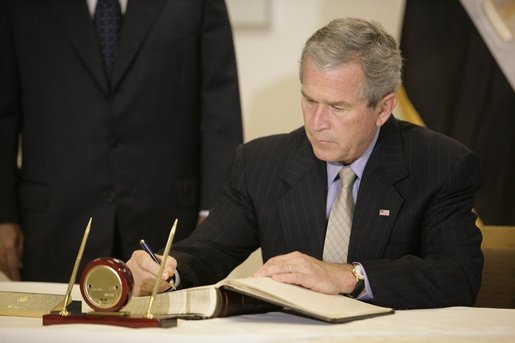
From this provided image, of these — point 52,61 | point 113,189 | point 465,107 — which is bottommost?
point 113,189

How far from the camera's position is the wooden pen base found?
6.95ft

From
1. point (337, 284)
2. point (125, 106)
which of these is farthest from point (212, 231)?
point (125, 106)

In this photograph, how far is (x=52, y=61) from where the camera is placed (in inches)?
153

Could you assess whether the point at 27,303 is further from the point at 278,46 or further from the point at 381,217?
the point at 278,46

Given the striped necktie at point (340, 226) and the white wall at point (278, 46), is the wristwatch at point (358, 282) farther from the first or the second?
the white wall at point (278, 46)

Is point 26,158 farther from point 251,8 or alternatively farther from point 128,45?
point 251,8

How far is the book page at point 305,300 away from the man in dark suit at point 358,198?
3.9 inches

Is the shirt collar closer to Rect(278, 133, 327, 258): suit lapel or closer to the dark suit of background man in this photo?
Rect(278, 133, 327, 258): suit lapel

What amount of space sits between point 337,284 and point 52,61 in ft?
6.37

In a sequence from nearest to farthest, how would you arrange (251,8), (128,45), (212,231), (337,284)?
1. (337,284)
2. (212,231)
3. (128,45)
4. (251,8)

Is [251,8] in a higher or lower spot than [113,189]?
higher

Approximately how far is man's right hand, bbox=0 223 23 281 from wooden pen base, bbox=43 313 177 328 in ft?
6.02

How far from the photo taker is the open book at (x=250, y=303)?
2.20 metres

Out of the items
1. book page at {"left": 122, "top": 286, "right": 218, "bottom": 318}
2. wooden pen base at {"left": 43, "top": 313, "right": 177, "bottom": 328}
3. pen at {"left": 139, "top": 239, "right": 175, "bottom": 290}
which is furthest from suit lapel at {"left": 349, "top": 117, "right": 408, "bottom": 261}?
wooden pen base at {"left": 43, "top": 313, "right": 177, "bottom": 328}
